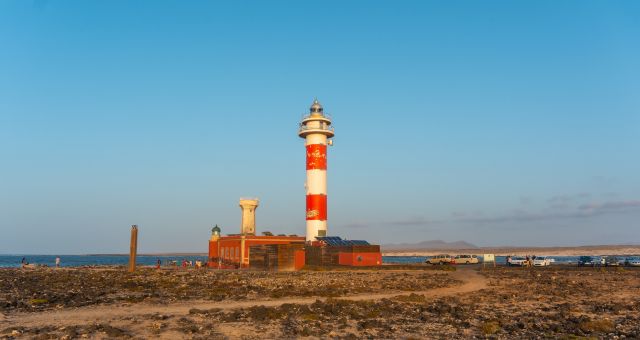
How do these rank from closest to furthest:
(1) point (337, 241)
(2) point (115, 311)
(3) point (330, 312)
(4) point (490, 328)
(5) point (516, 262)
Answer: (4) point (490, 328) → (3) point (330, 312) → (2) point (115, 311) → (1) point (337, 241) → (5) point (516, 262)

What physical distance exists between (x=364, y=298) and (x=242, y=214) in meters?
48.6

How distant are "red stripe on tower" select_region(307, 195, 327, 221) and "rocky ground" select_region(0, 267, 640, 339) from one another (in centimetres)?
2856

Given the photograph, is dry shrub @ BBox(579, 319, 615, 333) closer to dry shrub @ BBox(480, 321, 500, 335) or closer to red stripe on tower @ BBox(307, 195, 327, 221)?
dry shrub @ BBox(480, 321, 500, 335)

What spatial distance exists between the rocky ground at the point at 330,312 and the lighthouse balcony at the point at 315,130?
33222 millimetres

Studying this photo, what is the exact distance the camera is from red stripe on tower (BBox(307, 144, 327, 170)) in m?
63.6

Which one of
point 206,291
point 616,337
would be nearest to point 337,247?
point 206,291

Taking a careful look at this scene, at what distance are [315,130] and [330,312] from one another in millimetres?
44771

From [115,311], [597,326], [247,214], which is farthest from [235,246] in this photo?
[597,326]

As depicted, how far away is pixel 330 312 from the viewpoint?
21.3 m

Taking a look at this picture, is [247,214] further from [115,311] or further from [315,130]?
[115,311]

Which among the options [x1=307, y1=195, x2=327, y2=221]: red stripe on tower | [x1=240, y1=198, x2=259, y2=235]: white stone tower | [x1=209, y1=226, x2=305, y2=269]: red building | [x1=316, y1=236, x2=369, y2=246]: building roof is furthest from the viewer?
[x1=240, y1=198, x2=259, y2=235]: white stone tower

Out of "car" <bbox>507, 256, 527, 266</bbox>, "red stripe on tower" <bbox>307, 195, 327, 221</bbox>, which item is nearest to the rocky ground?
"red stripe on tower" <bbox>307, 195, 327, 221</bbox>

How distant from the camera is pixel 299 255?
2243 inches

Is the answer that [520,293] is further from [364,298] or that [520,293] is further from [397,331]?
[397,331]
